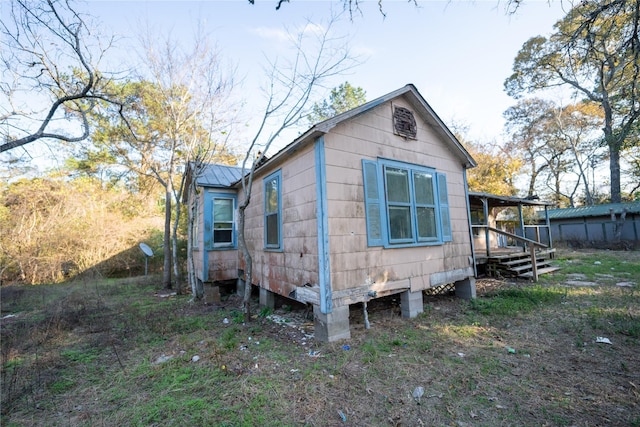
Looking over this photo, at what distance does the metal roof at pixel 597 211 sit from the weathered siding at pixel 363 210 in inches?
719

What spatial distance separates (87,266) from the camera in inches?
475

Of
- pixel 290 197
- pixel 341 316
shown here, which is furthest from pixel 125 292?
pixel 341 316

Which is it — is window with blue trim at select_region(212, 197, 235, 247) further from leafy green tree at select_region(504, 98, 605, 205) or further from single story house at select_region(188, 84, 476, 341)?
leafy green tree at select_region(504, 98, 605, 205)

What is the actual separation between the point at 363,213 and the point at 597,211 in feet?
73.7

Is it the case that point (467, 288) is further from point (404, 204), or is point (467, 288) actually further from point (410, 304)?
point (404, 204)

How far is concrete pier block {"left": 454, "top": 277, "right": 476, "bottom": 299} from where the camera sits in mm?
6453

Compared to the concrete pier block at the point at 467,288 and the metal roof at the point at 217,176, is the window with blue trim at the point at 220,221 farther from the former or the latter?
the concrete pier block at the point at 467,288

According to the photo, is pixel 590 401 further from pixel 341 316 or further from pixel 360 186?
pixel 360 186

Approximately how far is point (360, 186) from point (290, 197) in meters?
1.36

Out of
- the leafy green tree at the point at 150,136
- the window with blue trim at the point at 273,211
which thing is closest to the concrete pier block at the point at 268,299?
the window with blue trim at the point at 273,211

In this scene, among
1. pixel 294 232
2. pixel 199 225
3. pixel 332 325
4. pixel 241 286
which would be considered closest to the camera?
pixel 332 325

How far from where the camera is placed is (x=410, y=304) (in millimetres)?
5293

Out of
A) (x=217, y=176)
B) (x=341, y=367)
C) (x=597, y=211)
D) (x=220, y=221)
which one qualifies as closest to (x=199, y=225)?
(x=220, y=221)

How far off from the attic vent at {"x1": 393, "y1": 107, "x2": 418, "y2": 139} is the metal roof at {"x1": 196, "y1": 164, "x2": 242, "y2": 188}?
5008mm
